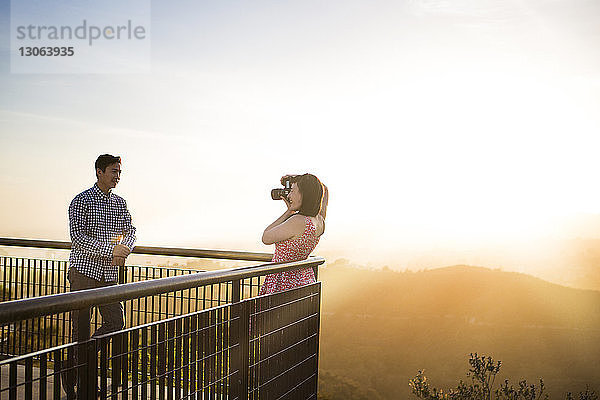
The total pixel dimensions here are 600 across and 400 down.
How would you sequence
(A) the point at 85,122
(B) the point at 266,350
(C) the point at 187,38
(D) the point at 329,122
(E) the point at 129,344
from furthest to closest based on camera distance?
(D) the point at 329,122
(C) the point at 187,38
(A) the point at 85,122
(B) the point at 266,350
(E) the point at 129,344

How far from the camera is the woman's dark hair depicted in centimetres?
430

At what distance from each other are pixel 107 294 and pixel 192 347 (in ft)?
2.03

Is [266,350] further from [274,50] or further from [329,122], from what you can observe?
[329,122]

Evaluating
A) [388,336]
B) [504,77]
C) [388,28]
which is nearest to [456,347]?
[388,336]

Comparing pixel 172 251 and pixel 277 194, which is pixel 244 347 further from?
pixel 172 251

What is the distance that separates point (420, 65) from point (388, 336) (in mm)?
11659

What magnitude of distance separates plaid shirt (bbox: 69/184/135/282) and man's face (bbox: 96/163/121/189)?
2.2 inches

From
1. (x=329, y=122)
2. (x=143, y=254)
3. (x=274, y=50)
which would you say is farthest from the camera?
(x=329, y=122)

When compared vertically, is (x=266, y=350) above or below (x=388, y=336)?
above

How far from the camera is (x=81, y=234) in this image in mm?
4766

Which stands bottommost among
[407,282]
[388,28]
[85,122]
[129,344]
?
[407,282]

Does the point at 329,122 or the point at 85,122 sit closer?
the point at 85,122

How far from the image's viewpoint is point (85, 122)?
12.6 meters

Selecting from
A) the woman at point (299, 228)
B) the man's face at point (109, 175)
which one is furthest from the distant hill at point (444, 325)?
the woman at point (299, 228)
